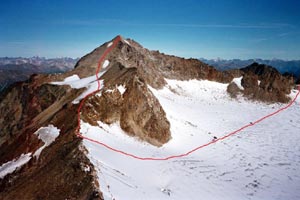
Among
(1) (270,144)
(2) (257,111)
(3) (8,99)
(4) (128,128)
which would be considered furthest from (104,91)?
(2) (257,111)

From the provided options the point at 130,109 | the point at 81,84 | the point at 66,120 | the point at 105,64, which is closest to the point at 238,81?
the point at 105,64

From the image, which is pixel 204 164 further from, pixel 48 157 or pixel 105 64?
pixel 105 64

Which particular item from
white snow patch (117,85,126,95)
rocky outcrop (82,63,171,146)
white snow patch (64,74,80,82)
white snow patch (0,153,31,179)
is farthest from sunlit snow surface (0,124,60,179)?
white snow patch (64,74,80,82)

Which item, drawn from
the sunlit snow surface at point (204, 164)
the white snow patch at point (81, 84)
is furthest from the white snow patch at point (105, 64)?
the sunlit snow surface at point (204, 164)

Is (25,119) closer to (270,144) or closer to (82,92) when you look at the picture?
(82,92)

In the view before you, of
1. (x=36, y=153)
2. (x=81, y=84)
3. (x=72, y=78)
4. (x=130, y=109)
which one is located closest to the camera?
(x=36, y=153)

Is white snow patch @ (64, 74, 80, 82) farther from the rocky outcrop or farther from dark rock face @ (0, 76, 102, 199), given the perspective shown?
the rocky outcrop
